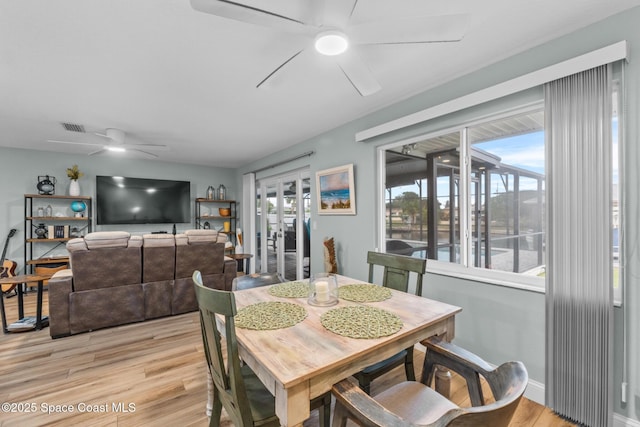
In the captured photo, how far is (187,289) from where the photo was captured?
3.51m

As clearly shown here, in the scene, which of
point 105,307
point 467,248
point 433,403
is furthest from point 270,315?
point 105,307

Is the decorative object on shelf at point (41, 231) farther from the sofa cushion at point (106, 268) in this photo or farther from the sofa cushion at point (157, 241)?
the sofa cushion at point (157, 241)

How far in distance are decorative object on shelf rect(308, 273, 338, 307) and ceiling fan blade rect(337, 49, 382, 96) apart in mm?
1306

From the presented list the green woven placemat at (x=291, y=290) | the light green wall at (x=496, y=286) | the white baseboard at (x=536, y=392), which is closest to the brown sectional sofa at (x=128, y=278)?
the light green wall at (x=496, y=286)

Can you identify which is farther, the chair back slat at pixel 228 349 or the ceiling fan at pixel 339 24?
the ceiling fan at pixel 339 24

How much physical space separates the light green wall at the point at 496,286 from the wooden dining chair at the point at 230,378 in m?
1.50

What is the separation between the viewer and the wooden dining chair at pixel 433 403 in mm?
681

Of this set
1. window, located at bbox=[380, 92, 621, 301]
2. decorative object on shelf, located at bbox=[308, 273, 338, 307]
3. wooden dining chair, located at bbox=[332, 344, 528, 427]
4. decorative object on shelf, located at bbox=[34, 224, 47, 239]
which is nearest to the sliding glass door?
window, located at bbox=[380, 92, 621, 301]

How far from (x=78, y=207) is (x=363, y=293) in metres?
5.71

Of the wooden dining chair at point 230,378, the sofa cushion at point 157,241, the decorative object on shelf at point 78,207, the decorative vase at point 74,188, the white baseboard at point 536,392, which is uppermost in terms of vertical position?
the decorative vase at point 74,188

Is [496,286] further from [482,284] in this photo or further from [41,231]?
[41,231]

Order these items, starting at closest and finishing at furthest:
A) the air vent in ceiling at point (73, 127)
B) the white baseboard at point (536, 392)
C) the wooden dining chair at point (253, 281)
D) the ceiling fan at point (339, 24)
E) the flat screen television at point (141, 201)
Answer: the ceiling fan at point (339, 24) < the white baseboard at point (536, 392) < the wooden dining chair at point (253, 281) < the air vent in ceiling at point (73, 127) < the flat screen television at point (141, 201)

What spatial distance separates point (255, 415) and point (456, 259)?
6.78ft

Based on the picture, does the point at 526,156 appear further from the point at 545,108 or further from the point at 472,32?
the point at 472,32
